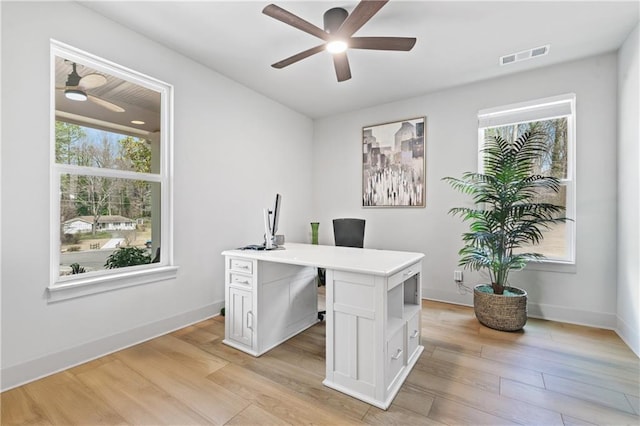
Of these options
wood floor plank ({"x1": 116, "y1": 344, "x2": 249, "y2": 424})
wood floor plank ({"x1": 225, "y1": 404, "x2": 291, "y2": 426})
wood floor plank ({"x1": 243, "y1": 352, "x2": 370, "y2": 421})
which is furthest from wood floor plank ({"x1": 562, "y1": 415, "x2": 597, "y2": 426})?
wood floor plank ({"x1": 116, "y1": 344, "x2": 249, "y2": 424})

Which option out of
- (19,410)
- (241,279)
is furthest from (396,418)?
(19,410)

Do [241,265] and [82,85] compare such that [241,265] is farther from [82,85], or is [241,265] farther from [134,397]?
[82,85]

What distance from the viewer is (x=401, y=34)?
98.2 inches

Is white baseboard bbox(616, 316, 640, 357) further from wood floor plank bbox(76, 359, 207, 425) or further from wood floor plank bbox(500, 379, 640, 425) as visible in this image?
wood floor plank bbox(76, 359, 207, 425)

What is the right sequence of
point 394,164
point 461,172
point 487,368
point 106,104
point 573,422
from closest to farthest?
point 573,422
point 487,368
point 106,104
point 461,172
point 394,164

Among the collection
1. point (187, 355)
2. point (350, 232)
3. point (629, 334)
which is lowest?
point (187, 355)

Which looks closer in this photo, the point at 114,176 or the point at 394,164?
the point at 114,176

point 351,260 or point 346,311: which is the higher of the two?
point 351,260

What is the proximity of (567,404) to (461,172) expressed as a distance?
8.22 ft

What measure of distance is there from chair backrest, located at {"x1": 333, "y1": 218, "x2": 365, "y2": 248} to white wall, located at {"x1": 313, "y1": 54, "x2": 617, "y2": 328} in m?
0.99

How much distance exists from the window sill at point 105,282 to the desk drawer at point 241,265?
74cm

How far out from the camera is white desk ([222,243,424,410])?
1.71 m

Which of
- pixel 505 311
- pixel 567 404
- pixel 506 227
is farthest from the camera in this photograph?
pixel 506 227

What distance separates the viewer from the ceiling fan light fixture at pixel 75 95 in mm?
2168
